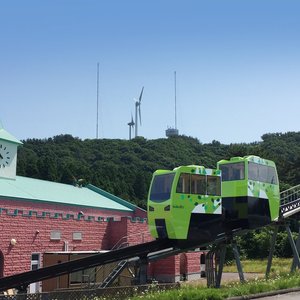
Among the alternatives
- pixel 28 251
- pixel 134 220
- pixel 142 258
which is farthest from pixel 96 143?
pixel 142 258

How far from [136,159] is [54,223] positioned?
70.0m

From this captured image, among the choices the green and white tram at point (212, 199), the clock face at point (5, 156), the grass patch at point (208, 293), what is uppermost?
the clock face at point (5, 156)

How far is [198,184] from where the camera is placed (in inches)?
819

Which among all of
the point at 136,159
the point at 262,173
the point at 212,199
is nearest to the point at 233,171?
the point at 262,173

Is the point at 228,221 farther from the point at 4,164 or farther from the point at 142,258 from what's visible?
Result: the point at 4,164

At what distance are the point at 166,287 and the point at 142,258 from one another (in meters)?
3.57

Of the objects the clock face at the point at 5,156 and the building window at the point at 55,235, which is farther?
the clock face at the point at 5,156

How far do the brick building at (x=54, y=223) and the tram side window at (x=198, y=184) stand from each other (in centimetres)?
939

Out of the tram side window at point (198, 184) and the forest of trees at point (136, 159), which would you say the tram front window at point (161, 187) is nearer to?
the tram side window at point (198, 184)

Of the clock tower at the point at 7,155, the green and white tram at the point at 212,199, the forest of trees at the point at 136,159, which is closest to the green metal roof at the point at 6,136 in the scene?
the clock tower at the point at 7,155

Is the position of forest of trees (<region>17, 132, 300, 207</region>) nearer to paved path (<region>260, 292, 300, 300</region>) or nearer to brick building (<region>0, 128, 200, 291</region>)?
brick building (<region>0, 128, 200, 291</region>)

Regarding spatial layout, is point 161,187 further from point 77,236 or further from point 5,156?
point 5,156

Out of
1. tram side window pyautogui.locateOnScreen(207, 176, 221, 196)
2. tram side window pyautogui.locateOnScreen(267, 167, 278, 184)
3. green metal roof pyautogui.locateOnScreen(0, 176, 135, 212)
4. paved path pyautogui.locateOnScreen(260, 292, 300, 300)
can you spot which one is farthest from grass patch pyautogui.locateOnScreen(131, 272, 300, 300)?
green metal roof pyautogui.locateOnScreen(0, 176, 135, 212)

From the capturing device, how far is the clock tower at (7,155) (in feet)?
101
